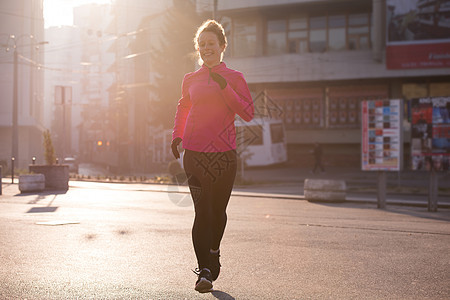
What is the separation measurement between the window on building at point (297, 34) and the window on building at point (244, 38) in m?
2.41

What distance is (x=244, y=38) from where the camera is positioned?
4197 centimetres

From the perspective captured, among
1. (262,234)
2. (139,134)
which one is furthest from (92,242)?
(139,134)

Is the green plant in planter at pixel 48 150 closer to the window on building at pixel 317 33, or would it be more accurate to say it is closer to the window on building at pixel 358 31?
the window on building at pixel 317 33

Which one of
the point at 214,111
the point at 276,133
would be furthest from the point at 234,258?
the point at 276,133

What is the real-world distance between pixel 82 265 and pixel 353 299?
2523 millimetres

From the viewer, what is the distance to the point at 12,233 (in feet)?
26.5

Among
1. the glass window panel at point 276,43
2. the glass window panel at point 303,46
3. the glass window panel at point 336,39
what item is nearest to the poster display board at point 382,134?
the glass window panel at point 336,39

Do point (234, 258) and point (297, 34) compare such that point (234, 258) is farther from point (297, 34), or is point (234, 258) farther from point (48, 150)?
point (297, 34)

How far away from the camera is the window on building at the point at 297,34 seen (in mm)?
40250

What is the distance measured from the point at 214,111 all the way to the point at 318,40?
36.4 m

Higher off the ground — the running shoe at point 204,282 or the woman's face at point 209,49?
the woman's face at point 209,49

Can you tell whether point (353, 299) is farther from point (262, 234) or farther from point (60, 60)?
point (60, 60)

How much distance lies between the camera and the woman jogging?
4625 mm

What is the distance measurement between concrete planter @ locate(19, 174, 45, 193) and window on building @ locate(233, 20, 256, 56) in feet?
77.9
